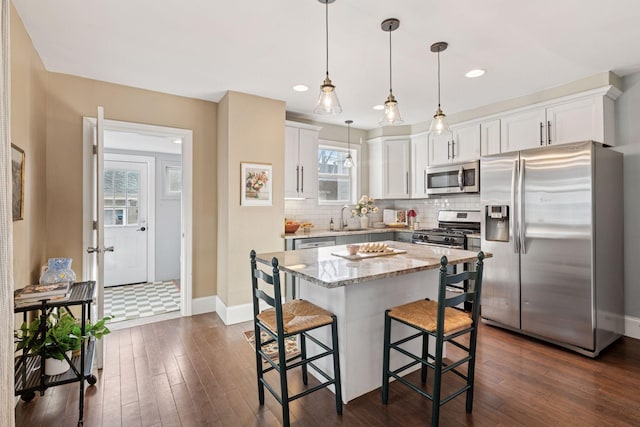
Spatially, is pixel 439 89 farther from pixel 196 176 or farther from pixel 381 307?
pixel 196 176

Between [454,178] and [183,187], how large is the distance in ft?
11.1

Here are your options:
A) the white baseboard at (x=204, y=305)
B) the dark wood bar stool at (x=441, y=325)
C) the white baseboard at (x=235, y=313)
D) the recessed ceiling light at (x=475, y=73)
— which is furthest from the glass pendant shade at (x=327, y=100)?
the white baseboard at (x=204, y=305)

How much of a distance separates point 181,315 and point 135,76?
2604mm

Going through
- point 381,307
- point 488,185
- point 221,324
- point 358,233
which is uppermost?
point 488,185

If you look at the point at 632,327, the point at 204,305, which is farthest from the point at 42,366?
the point at 632,327

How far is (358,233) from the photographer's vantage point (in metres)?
4.57

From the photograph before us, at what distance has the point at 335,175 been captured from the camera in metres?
5.29

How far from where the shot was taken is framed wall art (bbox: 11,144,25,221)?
218 cm

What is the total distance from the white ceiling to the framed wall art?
3.06 feet

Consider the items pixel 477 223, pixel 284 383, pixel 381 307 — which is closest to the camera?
pixel 284 383

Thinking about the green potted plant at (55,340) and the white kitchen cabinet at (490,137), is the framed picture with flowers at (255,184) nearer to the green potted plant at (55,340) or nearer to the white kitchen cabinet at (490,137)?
the green potted plant at (55,340)

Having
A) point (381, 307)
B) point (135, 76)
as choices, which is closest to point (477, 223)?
point (381, 307)

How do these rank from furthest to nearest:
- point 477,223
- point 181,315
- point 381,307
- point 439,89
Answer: point 477,223 < point 181,315 < point 439,89 < point 381,307

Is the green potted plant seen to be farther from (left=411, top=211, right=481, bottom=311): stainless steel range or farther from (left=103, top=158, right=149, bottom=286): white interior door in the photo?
(left=411, top=211, right=481, bottom=311): stainless steel range
